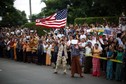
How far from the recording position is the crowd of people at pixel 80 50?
1656 cm

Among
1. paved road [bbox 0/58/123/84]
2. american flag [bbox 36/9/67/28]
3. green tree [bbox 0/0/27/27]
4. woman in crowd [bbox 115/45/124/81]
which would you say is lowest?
paved road [bbox 0/58/123/84]

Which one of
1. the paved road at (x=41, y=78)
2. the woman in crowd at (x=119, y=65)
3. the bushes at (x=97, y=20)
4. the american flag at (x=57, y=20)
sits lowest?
A: the paved road at (x=41, y=78)

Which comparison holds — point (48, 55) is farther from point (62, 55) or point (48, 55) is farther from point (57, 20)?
point (62, 55)

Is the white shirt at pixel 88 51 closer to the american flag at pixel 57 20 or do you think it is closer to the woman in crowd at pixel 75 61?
the woman in crowd at pixel 75 61

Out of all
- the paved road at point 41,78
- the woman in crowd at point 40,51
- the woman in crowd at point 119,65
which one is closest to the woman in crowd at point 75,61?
the paved road at point 41,78

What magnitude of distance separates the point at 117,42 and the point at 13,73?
18.8 feet

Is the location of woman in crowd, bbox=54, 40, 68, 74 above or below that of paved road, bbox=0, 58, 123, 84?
above

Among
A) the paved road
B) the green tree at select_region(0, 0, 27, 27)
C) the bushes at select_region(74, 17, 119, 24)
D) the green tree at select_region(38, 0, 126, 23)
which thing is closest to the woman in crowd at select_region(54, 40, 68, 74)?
the paved road

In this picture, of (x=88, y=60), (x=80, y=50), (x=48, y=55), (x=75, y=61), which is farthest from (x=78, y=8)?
(x=75, y=61)

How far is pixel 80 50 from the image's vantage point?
19.0m

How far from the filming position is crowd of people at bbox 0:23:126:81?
1656 cm

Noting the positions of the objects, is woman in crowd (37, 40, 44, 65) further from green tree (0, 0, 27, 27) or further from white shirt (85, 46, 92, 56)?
green tree (0, 0, 27, 27)

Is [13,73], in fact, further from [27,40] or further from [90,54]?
[27,40]

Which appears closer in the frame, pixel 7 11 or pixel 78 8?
pixel 7 11
